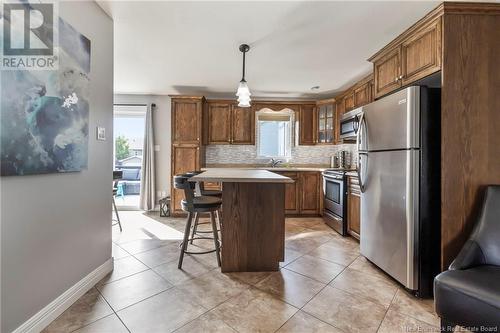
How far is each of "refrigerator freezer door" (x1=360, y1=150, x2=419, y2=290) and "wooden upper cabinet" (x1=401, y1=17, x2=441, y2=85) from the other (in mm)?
731

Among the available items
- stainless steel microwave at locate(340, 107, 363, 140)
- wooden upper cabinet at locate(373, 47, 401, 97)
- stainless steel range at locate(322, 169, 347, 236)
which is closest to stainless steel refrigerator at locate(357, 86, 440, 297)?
wooden upper cabinet at locate(373, 47, 401, 97)

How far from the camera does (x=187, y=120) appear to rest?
423 cm

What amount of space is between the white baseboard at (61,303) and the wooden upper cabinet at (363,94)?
3.79m

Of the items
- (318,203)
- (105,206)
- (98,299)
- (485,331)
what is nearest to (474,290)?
(485,331)

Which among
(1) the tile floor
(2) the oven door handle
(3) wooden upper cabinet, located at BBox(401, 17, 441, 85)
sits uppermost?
(3) wooden upper cabinet, located at BBox(401, 17, 441, 85)

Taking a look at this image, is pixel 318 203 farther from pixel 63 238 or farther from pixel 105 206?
pixel 63 238

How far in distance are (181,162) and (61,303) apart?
2.89 meters

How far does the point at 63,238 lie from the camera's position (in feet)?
5.19

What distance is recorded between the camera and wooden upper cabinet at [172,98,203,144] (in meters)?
4.21

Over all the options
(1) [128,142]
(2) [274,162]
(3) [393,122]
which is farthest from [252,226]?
(1) [128,142]

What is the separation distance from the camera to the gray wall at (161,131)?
4602 mm

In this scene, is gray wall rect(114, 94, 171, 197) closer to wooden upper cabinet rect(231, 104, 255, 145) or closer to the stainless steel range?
wooden upper cabinet rect(231, 104, 255, 145)

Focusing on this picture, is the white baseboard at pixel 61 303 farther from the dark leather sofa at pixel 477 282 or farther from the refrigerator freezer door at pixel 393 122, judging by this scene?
the refrigerator freezer door at pixel 393 122

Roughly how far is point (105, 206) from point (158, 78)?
239 cm
